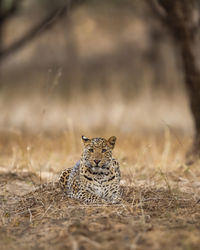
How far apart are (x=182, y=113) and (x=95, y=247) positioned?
13.7m

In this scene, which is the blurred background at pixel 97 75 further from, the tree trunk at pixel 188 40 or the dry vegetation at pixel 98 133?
the tree trunk at pixel 188 40

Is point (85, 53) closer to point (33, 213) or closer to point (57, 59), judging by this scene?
point (57, 59)

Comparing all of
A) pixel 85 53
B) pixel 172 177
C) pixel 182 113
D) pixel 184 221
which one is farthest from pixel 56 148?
pixel 85 53

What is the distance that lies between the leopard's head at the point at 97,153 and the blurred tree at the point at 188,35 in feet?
10.3

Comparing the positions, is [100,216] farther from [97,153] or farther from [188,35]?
[188,35]

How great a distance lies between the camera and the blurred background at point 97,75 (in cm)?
1602

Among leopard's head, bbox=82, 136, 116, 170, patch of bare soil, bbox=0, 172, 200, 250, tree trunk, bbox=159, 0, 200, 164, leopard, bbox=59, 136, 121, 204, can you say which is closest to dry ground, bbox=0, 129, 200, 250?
patch of bare soil, bbox=0, 172, 200, 250

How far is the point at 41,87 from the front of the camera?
59.5 ft

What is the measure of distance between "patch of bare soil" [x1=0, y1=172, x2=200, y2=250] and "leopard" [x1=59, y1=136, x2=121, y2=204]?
0.14 metres

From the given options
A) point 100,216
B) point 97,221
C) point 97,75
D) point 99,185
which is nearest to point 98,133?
point 97,75

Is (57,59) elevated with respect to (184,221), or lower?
elevated

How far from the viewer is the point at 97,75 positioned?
19.1 meters

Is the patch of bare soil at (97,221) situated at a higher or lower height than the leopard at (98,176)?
lower

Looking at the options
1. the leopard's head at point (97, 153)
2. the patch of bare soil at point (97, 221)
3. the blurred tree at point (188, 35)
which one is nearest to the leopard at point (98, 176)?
the leopard's head at point (97, 153)
